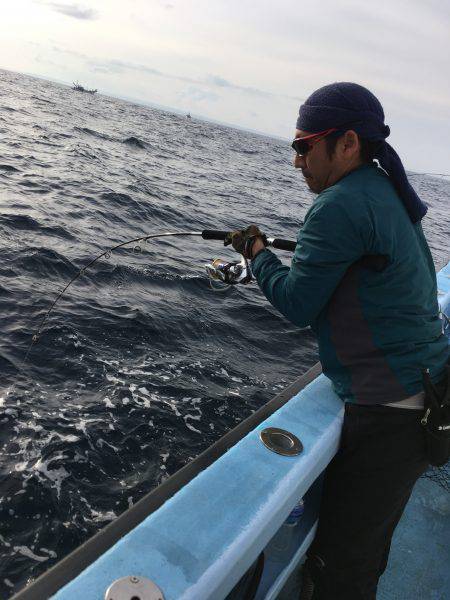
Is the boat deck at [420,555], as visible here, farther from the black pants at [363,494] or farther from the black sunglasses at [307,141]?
the black sunglasses at [307,141]

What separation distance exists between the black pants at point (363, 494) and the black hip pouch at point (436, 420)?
0.16ft

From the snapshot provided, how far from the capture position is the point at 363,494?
2.13 m

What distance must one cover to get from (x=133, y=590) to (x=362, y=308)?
1313 mm

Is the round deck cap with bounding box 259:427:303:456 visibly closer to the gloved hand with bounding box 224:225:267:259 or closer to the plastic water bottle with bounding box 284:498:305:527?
the plastic water bottle with bounding box 284:498:305:527

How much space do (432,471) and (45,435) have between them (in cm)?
→ 340

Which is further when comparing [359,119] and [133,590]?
[359,119]

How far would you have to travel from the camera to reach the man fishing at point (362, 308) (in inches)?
73.1

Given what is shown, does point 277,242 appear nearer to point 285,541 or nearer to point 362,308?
point 362,308

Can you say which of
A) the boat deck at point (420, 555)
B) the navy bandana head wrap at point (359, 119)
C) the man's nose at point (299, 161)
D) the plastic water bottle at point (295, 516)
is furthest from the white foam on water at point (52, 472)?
the navy bandana head wrap at point (359, 119)

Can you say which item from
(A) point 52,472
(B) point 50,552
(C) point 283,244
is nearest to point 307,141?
(C) point 283,244

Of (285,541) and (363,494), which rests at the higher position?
(363,494)

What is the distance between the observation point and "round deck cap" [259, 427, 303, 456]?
6.54 feet

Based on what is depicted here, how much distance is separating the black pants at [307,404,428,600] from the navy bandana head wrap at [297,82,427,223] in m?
0.94

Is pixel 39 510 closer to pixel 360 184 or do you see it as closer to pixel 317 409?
pixel 317 409
